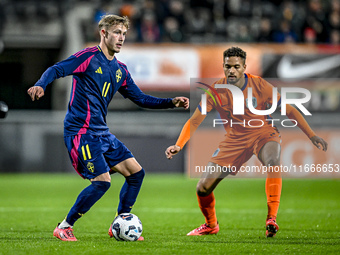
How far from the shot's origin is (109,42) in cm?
614

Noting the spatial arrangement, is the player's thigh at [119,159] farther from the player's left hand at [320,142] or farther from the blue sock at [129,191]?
the player's left hand at [320,142]

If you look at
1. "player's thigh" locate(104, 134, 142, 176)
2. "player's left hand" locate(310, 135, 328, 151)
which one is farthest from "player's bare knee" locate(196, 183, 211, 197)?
"player's left hand" locate(310, 135, 328, 151)

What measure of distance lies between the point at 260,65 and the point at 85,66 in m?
11.7

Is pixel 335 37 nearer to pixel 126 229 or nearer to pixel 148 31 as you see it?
pixel 148 31

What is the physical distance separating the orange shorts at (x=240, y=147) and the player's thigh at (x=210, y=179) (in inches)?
3.3

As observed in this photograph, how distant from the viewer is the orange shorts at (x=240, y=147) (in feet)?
22.0

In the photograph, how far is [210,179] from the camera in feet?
21.8

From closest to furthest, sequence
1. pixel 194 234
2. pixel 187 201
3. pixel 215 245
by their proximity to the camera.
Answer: pixel 215 245 → pixel 194 234 → pixel 187 201

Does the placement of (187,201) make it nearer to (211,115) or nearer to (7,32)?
(211,115)

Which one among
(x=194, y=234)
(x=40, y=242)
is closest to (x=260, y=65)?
(x=194, y=234)

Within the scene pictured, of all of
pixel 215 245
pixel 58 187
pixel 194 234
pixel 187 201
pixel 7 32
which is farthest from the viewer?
pixel 7 32

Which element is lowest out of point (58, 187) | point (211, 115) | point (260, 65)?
point (58, 187)

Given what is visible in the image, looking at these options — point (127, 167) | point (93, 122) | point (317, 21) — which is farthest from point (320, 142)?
point (317, 21)

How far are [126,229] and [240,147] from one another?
5.14 feet
